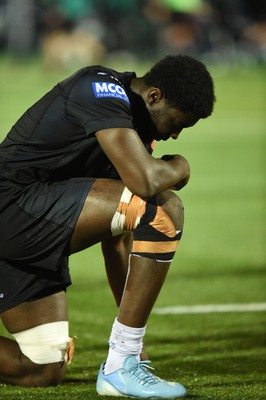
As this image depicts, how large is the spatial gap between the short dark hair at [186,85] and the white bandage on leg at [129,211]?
0.50 m


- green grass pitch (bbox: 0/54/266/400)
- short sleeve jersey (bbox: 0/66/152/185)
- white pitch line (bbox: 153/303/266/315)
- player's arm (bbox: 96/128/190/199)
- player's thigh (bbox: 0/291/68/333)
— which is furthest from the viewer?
white pitch line (bbox: 153/303/266/315)

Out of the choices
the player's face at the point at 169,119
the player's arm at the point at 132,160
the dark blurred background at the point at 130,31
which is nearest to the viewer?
the player's arm at the point at 132,160

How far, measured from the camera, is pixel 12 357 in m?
5.09

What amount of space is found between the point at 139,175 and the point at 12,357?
1197 mm

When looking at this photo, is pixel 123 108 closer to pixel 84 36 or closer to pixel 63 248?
pixel 63 248

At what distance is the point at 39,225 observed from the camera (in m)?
4.80

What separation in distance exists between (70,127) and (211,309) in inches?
117

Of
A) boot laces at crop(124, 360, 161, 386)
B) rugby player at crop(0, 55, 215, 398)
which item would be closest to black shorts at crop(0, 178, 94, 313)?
rugby player at crop(0, 55, 215, 398)

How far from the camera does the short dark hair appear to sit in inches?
189

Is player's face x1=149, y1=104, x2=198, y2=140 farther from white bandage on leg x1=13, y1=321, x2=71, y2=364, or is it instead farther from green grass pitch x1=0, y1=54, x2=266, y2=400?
green grass pitch x1=0, y1=54, x2=266, y2=400

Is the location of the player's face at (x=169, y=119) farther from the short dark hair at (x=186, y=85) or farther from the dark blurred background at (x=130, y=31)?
the dark blurred background at (x=130, y=31)

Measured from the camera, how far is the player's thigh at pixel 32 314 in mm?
5027

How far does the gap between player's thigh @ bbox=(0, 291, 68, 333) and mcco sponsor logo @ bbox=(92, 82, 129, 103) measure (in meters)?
1.07

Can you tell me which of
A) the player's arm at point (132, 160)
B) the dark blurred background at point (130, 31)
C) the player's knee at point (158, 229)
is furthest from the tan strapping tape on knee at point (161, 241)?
the dark blurred background at point (130, 31)
